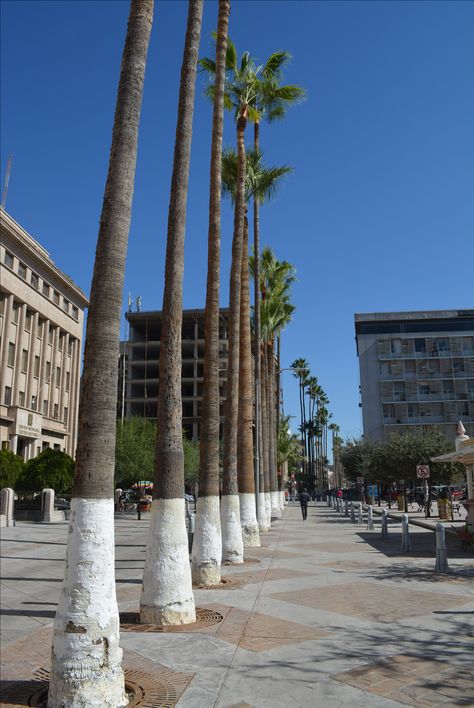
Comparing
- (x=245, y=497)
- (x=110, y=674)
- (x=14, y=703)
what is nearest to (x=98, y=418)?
(x=110, y=674)

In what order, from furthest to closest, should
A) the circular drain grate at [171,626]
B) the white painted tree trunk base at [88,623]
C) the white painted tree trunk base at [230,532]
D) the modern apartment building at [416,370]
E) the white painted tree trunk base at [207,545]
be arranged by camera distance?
the modern apartment building at [416,370]
the white painted tree trunk base at [230,532]
the white painted tree trunk base at [207,545]
the circular drain grate at [171,626]
the white painted tree trunk base at [88,623]

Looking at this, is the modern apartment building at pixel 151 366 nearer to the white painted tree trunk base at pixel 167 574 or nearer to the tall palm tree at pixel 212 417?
the tall palm tree at pixel 212 417

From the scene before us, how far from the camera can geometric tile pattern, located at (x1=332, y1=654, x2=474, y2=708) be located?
17.3ft

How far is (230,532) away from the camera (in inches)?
587

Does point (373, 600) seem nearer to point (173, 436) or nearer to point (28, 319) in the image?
point (173, 436)

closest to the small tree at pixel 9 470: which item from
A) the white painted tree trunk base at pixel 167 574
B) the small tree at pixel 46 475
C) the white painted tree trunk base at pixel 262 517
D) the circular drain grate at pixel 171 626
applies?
the small tree at pixel 46 475

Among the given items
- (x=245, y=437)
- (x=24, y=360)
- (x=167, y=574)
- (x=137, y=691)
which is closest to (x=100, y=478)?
(x=137, y=691)

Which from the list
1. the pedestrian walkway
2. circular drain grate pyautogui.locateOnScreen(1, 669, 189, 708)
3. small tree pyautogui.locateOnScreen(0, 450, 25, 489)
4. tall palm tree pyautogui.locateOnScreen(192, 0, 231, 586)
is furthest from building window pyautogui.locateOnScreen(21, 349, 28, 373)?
circular drain grate pyautogui.locateOnScreen(1, 669, 189, 708)

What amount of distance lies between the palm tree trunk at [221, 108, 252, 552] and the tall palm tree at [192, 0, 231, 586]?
1.15ft

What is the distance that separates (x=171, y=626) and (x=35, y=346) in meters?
49.8

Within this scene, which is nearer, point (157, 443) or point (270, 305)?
point (157, 443)

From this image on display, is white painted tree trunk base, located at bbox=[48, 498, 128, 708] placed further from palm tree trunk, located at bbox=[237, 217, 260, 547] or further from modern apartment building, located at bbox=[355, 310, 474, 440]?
modern apartment building, located at bbox=[355, 310, 474, 440]

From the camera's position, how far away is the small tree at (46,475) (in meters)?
38.1

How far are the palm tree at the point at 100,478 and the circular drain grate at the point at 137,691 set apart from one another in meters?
0.34
